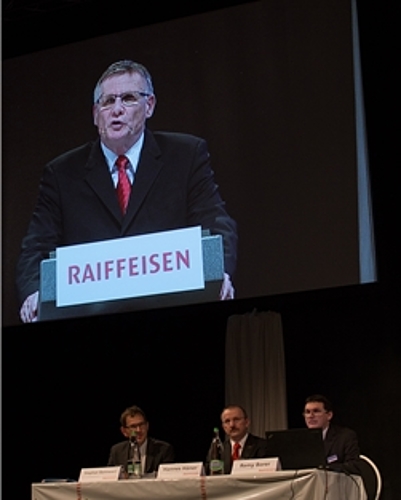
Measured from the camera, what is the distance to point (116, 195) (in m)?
5.37

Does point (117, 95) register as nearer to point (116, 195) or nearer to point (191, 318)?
point (116, 195)

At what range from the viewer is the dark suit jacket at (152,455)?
3.98 metres

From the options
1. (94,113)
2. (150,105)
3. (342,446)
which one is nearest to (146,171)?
(150,105)

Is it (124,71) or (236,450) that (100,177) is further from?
(236,450)

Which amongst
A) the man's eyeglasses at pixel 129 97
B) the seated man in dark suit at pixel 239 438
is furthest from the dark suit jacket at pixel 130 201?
the seated man in dark suit at pixel 239 438

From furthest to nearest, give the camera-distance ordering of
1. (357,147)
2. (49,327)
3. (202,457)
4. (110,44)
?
(49,327) < (202,457) < (110,44) < (357,147)

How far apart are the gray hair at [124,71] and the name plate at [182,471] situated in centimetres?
302

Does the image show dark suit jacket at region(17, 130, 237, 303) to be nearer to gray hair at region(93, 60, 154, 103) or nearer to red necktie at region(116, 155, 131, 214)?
red necktie at region(116, 155, 131, 214)

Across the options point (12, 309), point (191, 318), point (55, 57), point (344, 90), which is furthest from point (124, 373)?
point (344, 90)

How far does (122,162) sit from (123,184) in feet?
0.51

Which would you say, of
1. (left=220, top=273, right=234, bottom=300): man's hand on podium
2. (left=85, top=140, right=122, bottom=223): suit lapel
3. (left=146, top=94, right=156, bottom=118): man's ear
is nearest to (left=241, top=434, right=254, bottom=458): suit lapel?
(left=220, top=273, right=234, bottom=300): man's hand on podium

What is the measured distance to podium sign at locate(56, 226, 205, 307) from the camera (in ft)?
16.0

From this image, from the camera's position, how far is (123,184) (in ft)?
17.7

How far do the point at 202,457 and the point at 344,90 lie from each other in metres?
2.88
